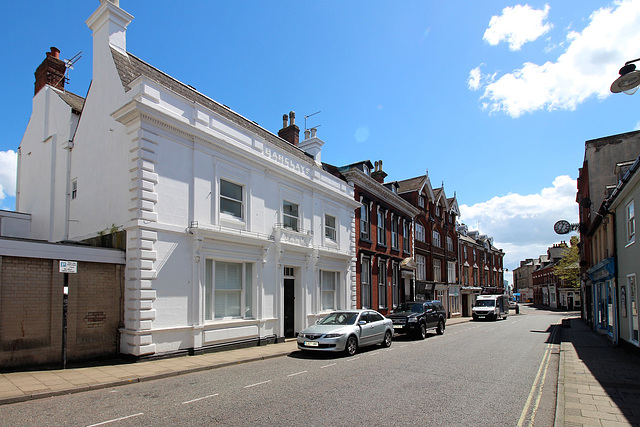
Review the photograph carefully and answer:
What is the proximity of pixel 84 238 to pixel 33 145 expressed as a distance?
333 inches

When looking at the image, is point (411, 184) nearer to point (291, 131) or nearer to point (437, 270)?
point (437, 270)

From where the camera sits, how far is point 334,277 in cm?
2173

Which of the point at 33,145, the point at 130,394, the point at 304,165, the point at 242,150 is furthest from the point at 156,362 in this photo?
the point at 33,145

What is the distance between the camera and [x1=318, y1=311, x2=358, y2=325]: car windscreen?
47.2 ft

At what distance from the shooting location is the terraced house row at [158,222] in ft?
36.4

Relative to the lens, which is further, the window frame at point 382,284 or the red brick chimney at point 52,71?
the window frame at point 382,284

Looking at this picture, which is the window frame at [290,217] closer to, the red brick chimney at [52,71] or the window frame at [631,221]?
the red brick chimney at [52,71]

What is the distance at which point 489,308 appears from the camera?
3738 centimetres

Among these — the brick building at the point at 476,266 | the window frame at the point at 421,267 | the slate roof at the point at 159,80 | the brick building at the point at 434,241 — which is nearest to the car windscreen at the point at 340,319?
the slate roof at the point at 159,80

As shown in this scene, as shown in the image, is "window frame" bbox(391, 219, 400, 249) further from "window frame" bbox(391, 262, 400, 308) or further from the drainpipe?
the drainpipe

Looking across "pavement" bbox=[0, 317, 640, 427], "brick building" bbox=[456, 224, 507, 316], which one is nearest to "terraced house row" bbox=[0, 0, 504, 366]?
"pavement" bbox=[0, 317, 640, 427]

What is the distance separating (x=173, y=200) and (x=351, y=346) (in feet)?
24.0

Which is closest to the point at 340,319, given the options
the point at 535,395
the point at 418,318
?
the point at 418,318

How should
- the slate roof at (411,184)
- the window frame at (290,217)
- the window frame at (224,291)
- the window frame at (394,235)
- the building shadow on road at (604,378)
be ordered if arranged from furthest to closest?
the slate roof at (411,184) → the window frame at (394,235) → the window frame at (290,217) → the window frame at (224,291) → the building shadow on road at (604,378)
